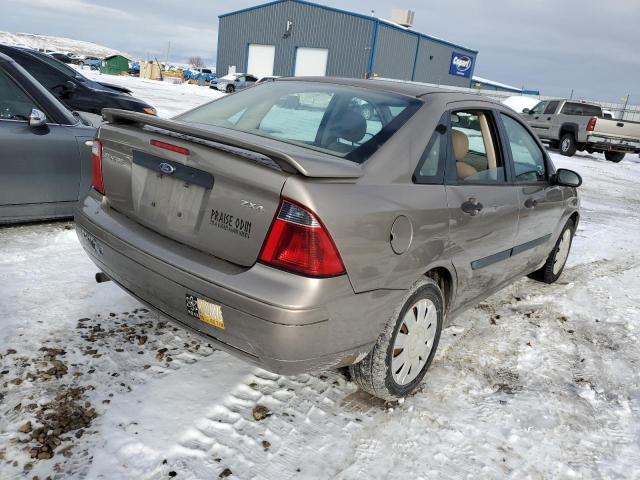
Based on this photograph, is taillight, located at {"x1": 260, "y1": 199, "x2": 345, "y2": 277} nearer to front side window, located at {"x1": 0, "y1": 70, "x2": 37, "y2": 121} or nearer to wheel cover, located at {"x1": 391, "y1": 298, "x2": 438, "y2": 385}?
wheel cover, located at {"x1": 391, "y1": 298, "x2": 438, "y2": 385}

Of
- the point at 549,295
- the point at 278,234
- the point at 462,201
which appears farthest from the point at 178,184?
the point at 549,295

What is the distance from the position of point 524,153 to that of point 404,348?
203cm

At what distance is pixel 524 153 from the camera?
394 cm

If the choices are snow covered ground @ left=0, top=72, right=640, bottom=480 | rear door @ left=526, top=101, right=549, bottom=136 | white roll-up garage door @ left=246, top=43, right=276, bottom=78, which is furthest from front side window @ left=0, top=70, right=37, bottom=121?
white roll-up garage door @ left=246, top=43, right=276, bottom=78

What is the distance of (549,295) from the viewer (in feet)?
15.8

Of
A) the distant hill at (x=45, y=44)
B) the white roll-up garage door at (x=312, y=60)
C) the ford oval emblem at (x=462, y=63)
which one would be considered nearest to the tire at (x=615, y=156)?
the white roll-up garage door at (x=312, y=60)

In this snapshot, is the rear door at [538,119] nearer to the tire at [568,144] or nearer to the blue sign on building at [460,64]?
the tire at [568,144]

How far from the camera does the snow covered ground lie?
2.25 meters

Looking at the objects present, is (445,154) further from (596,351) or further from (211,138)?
(596,351)

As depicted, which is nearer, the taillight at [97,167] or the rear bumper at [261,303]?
the rear bumper at [261,303]

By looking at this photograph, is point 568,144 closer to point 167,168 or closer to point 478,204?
point 478,204

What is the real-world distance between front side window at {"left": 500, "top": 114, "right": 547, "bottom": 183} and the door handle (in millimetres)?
780

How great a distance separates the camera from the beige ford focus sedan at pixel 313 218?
213cm

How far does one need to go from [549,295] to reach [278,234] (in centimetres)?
356
